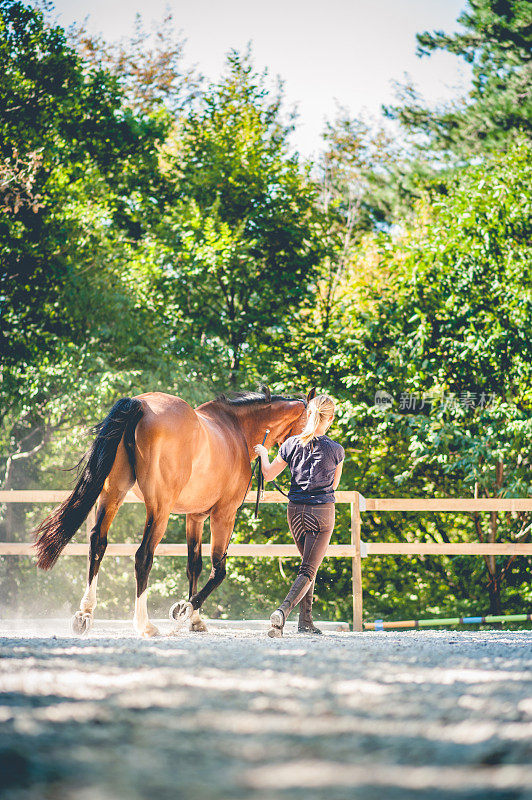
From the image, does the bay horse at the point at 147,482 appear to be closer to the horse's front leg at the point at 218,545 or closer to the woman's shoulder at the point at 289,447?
the horse's front leg at the point at 218,545

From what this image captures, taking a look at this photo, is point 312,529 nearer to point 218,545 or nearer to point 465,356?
point 218,545

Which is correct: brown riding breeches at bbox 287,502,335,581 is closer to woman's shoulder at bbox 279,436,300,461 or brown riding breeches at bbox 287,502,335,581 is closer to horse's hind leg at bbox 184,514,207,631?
woman's shoulder at bbox 279,436,300,461

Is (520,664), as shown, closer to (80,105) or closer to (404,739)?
(404,739)

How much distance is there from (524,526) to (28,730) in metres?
11.0

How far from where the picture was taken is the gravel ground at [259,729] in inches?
62.0

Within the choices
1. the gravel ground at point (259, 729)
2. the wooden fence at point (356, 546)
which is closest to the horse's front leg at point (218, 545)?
the wooden fence at point (356, 546)

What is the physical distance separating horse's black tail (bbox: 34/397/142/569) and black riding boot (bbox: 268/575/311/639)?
1.43m

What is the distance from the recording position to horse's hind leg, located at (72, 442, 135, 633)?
5316 millimetres

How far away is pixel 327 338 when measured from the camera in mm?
13000

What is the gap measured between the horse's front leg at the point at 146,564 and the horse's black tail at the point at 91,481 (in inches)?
16.5

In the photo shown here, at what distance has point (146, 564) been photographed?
17.0 ft

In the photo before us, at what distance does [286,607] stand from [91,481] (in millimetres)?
Result: 1593

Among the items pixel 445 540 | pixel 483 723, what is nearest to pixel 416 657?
pixel 483 723

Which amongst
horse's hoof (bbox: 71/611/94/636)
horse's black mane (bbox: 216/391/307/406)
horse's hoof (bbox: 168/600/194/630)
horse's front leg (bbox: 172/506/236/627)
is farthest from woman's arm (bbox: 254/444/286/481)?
horse's hoof (bbox: 71/611/94/636)
